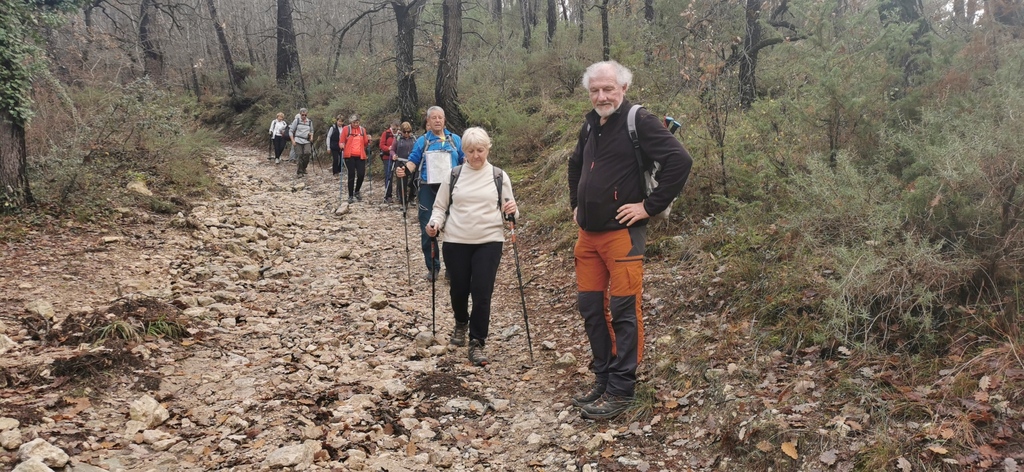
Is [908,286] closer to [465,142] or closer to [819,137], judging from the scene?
[819,137]

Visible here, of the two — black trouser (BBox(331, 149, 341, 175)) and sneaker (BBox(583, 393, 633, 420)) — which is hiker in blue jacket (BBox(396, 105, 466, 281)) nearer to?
sneaker (BBox(583, 393, 633, 420))

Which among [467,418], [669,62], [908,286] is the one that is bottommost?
[467,418]

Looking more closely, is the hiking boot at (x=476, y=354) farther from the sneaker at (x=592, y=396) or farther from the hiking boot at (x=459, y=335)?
the sneaker at (x=592, y=396)

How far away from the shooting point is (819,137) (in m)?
6.18

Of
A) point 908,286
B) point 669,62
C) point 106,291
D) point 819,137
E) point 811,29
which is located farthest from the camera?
point 669,62

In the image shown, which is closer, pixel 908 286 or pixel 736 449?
pixel 736 449

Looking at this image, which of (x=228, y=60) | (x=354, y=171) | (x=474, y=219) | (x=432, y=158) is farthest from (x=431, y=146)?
(x=228, y=60)

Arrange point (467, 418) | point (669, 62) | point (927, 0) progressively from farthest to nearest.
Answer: point (927, 0) < point (669, 62) < point (467, 418)

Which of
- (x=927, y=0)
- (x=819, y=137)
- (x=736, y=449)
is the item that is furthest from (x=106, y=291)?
(x=927, y=0)

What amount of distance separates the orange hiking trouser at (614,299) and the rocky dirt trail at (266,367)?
0.39 m

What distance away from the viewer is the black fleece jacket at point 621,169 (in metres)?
3.93

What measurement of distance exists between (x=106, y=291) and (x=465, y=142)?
4.52m

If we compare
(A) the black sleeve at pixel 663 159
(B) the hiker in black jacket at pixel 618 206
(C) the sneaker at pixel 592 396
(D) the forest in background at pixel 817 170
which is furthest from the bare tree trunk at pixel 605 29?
(C) the sneaker at pixel 592 396

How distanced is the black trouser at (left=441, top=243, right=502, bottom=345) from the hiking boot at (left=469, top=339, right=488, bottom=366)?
93 mm
